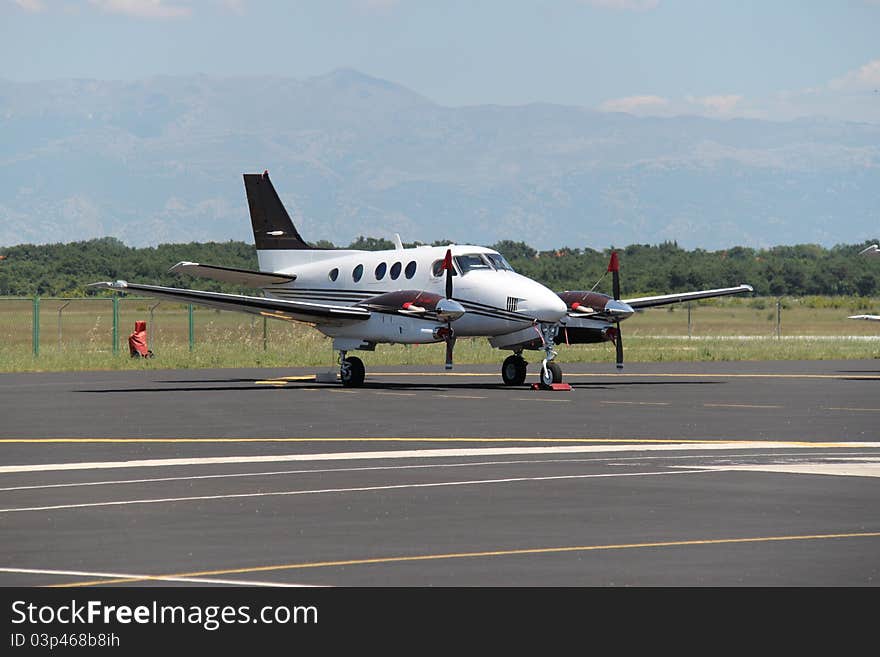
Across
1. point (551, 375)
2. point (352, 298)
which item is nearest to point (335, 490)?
point (551, 375)

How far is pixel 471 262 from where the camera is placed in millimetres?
40531

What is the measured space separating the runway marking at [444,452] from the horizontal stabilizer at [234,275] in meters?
18.5

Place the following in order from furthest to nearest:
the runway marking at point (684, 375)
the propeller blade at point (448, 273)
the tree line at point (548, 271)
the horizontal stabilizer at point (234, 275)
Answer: the tree line at point (548, 271) < the runway marking at point (684, 375) < the horizontal stabilizer at point (234, 275) < the propeller blade at point (448, 273)

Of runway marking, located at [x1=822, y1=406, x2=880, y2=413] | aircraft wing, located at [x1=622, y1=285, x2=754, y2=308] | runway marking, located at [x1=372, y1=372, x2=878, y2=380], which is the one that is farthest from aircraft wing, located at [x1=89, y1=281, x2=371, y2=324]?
runway marking, located at [x1=822, y1=406, x2=880, y2=413]

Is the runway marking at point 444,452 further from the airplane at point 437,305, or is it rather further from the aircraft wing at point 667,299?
the aircraft wing at point 667,299

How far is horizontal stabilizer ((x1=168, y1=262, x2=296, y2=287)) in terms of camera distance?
4234 centimetres

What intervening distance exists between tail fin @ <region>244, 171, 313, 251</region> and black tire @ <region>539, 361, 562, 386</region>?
974 centimetres

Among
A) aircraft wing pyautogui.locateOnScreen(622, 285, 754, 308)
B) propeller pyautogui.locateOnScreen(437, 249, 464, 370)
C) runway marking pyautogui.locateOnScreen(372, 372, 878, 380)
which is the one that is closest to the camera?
propeller pyautogui.locateOnScreen(437, 249, 464, 370)

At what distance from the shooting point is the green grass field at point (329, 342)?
55875 millimetres

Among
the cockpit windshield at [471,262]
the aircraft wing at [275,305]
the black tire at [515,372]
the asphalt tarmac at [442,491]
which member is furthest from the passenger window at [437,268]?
the asphalt tarmac at [442,491]

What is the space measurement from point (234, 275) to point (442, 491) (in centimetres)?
2553

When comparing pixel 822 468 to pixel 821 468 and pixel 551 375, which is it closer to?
pixel 821 468

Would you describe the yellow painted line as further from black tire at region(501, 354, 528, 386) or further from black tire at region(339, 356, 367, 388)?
black tire at region(339, 356, 367, 388)
